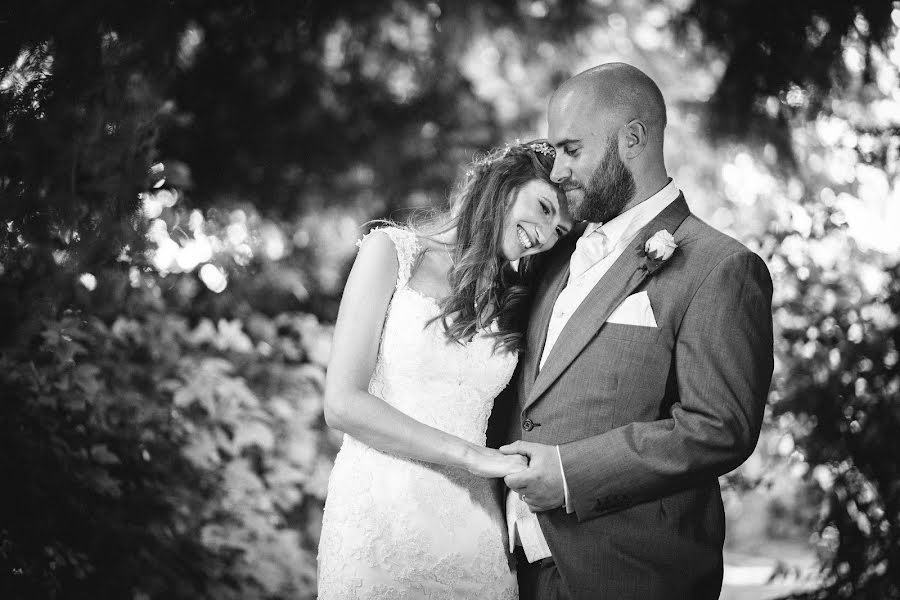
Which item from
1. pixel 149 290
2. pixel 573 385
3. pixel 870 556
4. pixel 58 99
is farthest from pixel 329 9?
pixel 870 556

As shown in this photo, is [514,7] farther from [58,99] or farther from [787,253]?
[58,99]

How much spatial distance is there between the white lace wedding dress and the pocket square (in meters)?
0.42

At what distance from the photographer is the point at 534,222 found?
2605 mm

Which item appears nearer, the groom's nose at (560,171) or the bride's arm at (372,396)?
the bride's arm at (372,396)

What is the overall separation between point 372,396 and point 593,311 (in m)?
0.63

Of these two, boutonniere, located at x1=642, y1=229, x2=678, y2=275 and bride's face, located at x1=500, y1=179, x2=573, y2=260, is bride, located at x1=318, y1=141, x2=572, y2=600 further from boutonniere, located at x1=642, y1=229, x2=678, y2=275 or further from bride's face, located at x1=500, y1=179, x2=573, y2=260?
boutonniere, located at x1=642, y1=229, x2=678, y2=275

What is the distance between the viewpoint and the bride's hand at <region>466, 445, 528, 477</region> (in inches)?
87.0

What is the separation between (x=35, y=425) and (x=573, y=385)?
1744 mm

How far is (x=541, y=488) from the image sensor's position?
2.15 m

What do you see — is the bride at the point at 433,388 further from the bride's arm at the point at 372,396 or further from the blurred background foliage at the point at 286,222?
the blurred background foliage at the point at 286,222

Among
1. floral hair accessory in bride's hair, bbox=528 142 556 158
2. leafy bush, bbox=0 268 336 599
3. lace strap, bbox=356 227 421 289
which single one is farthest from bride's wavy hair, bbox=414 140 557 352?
leafy bush, bbox=0 268 336 599

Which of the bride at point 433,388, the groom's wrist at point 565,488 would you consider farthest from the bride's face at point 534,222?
the groom's wrist at point 565,488

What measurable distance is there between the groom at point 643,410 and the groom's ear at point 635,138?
0.08m

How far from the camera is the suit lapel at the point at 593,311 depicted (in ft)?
7.30
